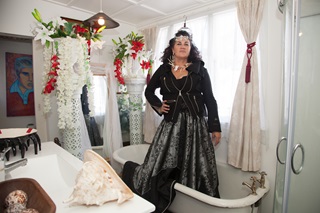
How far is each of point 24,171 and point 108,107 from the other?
150 centimetres

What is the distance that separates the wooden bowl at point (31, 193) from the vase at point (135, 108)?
189 centimetres

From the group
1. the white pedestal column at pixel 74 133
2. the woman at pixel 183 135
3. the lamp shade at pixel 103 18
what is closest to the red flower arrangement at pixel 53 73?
the white pedestal column at pixel 74 133

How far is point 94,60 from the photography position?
252 cm

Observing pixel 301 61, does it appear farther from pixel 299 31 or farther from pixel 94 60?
pixel 94 60

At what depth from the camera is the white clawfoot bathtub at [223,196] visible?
1285mm

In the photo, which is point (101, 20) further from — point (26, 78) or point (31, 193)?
point (31, 193)

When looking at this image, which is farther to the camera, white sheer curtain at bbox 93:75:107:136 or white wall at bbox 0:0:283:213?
white sheer curtain at bbox 93:75:107:136

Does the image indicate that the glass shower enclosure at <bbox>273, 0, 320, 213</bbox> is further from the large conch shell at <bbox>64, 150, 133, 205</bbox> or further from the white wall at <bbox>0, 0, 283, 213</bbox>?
the large conch shell at <bbox>64, 150, 133, 205</bbox>

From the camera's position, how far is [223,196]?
1896 millimetres

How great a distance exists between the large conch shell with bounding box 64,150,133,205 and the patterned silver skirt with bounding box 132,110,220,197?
106 cm

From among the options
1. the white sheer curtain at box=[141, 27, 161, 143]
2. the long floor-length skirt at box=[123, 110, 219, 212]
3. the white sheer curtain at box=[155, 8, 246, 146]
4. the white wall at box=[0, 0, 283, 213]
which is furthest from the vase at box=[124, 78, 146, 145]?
the white wall at box=[0, 0, 283, 213]

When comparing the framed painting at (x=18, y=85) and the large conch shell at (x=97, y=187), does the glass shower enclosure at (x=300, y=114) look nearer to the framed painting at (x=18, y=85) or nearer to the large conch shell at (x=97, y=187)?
the large conch shell at (x=97, y=187)

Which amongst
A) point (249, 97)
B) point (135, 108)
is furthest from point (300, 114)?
point (135, 108)

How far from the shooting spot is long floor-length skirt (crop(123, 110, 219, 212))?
1617mm
